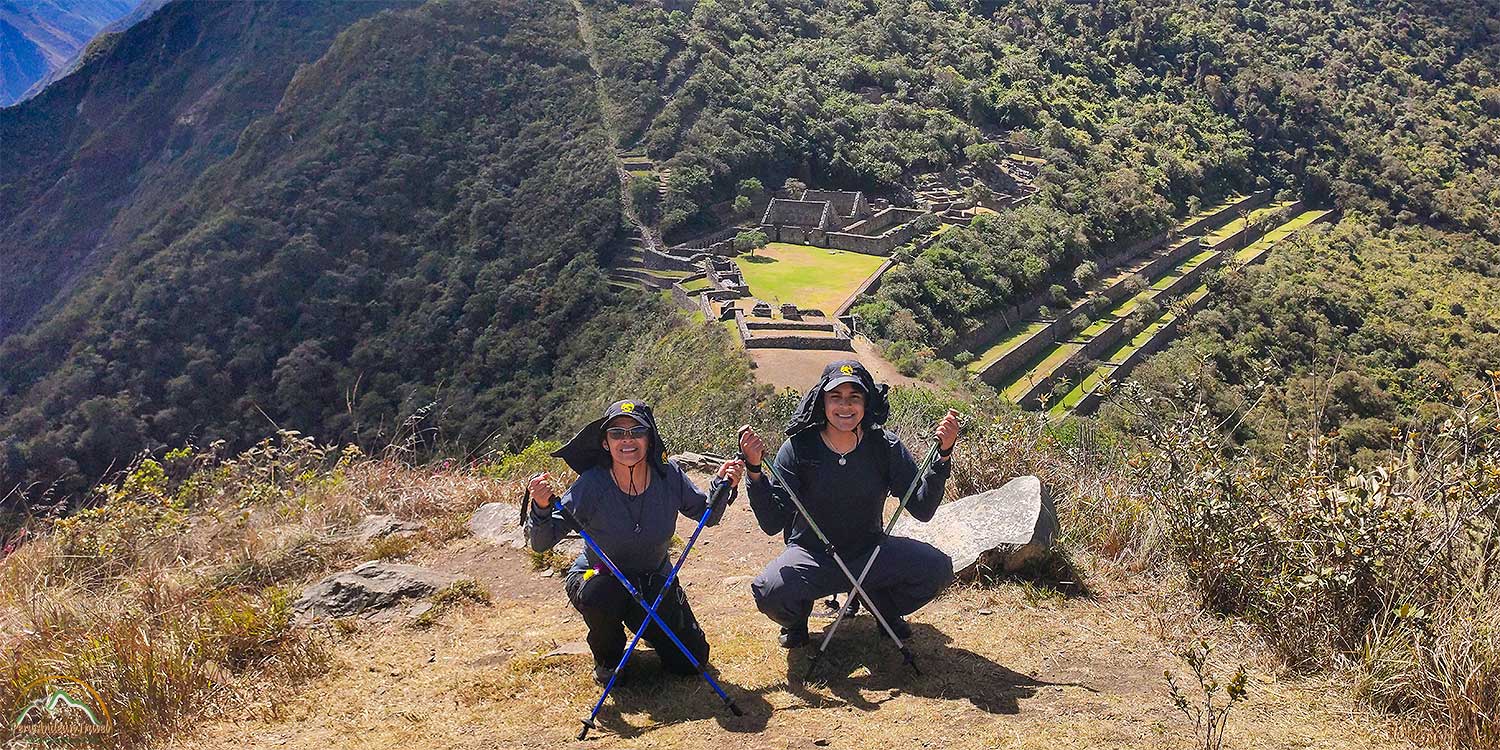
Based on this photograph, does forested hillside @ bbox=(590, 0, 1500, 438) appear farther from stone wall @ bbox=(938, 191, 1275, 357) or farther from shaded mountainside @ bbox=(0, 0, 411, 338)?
shaded mountainside @ bbox=(0, 0, 411, 338)

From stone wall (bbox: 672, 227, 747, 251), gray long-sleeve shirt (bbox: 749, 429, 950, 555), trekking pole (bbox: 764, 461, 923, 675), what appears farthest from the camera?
stone wall (bbox: 672, 227, 747, 251)

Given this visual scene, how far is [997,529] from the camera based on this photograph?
5.05m

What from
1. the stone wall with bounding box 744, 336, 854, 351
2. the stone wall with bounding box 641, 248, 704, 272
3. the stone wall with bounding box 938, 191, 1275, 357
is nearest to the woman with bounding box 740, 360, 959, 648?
the stone wall with bounding box 744, 336, 854, 351

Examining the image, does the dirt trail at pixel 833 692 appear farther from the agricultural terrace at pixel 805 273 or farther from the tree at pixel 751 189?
the tree at pixel 751 189

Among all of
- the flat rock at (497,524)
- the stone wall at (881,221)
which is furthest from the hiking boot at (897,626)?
the stone wall at (881,221)

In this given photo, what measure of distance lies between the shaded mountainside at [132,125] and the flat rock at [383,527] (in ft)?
205

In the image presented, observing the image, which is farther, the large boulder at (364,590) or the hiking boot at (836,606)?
the large boulder at (364,590)

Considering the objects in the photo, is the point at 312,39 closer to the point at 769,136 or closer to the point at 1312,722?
the point at 769,136

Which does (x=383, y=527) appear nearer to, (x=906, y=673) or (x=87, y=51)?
(x=906, y=673)

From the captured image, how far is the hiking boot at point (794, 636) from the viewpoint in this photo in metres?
4.24

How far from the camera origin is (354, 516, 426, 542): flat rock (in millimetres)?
6176

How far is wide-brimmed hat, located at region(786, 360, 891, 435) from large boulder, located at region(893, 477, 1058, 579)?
121cm

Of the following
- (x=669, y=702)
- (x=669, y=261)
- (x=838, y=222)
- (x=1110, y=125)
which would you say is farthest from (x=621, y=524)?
(x=1110, y=125)

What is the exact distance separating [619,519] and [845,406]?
3.61 feet
